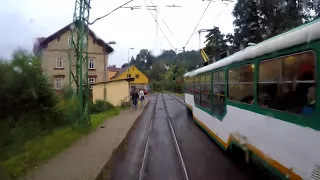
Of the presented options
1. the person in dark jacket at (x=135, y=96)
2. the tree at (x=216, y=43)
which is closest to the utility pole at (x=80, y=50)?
the person in dark jacket at (x=135, y=96)

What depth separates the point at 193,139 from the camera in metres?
9.33

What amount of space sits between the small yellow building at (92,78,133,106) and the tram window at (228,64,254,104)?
647 inches

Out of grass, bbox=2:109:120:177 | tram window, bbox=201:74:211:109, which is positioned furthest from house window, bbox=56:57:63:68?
tram window, bbox=201:74:211:109

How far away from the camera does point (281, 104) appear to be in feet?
12.4

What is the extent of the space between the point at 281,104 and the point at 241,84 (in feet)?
5.84

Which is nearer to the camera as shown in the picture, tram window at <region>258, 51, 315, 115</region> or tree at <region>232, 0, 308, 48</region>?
tram window at <region>258, 51, 315, 115</region>

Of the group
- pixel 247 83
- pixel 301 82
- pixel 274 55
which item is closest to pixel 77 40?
pixel 247 83

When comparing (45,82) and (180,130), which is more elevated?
(45,82)

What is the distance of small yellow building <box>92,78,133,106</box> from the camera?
22.3 m

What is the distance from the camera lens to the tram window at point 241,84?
498cm

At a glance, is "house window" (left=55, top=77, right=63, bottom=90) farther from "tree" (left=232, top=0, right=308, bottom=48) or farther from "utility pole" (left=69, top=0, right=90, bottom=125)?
"tree" (left=232, top=0, right=308, bottom=48)

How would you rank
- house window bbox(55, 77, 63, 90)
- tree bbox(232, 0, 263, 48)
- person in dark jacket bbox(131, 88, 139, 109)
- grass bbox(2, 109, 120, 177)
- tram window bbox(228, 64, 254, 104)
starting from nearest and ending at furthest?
tram window bbox(228, 64, 254, 104) → grass bbox(2, 109, 120, 177) → house window bbox(55, 77, 63, 90) → person in dark jacket bbox(131, 88, 139, 109) → tree bbox(232, 0, 263, 48)

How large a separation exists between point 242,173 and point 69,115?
21.7ft

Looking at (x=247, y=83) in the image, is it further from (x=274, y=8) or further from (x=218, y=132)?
(x=274, y=8)
